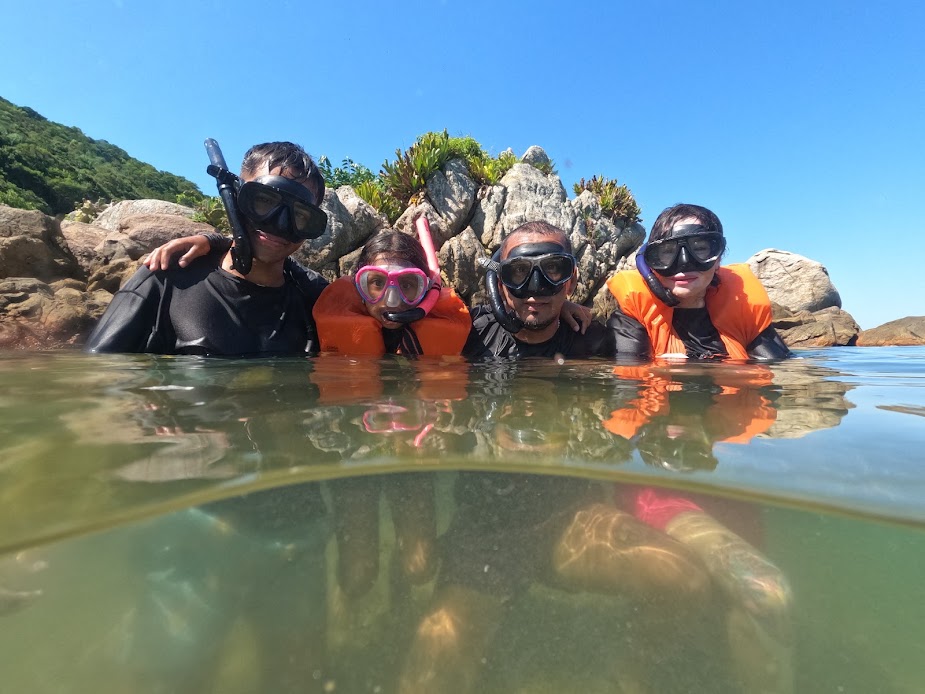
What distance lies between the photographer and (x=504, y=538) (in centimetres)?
80

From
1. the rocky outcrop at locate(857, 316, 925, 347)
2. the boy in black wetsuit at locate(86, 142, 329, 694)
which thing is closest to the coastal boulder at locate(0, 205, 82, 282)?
the boy in black wetsuit at locate(86, 142, 329, 694)

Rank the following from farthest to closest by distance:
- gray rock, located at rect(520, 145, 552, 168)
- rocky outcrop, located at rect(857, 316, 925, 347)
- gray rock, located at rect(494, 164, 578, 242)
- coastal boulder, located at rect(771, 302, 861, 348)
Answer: gray rock, located at rect(520, 145, 552, 168)
gray rock, located at rect(494, 164, 578, 242)
rocky outcrop, located at rect(857, 316, 925, 347)
coastal boulder, located at rect(771, 302, 861, 348)

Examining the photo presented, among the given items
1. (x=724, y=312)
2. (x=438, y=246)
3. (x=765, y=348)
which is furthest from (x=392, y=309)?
(x=438, y=246)

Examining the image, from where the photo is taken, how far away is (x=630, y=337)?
418cm

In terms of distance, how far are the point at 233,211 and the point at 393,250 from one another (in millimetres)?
1219

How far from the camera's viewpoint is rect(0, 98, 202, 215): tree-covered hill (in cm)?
3055

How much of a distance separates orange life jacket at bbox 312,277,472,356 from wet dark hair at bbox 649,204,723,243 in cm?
186

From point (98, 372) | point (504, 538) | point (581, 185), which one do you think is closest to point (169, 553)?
point (504, 538)

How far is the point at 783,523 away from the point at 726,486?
0.37ft

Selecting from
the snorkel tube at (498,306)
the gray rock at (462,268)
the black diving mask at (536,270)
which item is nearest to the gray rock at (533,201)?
the gray rock at (462,268)

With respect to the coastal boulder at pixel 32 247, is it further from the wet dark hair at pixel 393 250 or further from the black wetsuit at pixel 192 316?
the wet dark hair at pixel 393 250

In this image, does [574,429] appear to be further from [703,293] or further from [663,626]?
[703,293]

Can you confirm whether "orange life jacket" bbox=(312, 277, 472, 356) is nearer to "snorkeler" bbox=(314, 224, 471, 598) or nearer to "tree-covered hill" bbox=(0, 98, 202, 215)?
"snorkeler" bbox=(314, 224, 471, 598)

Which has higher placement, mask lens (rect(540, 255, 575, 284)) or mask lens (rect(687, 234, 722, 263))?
mask lens (rect(687, 234, 722, 263))
